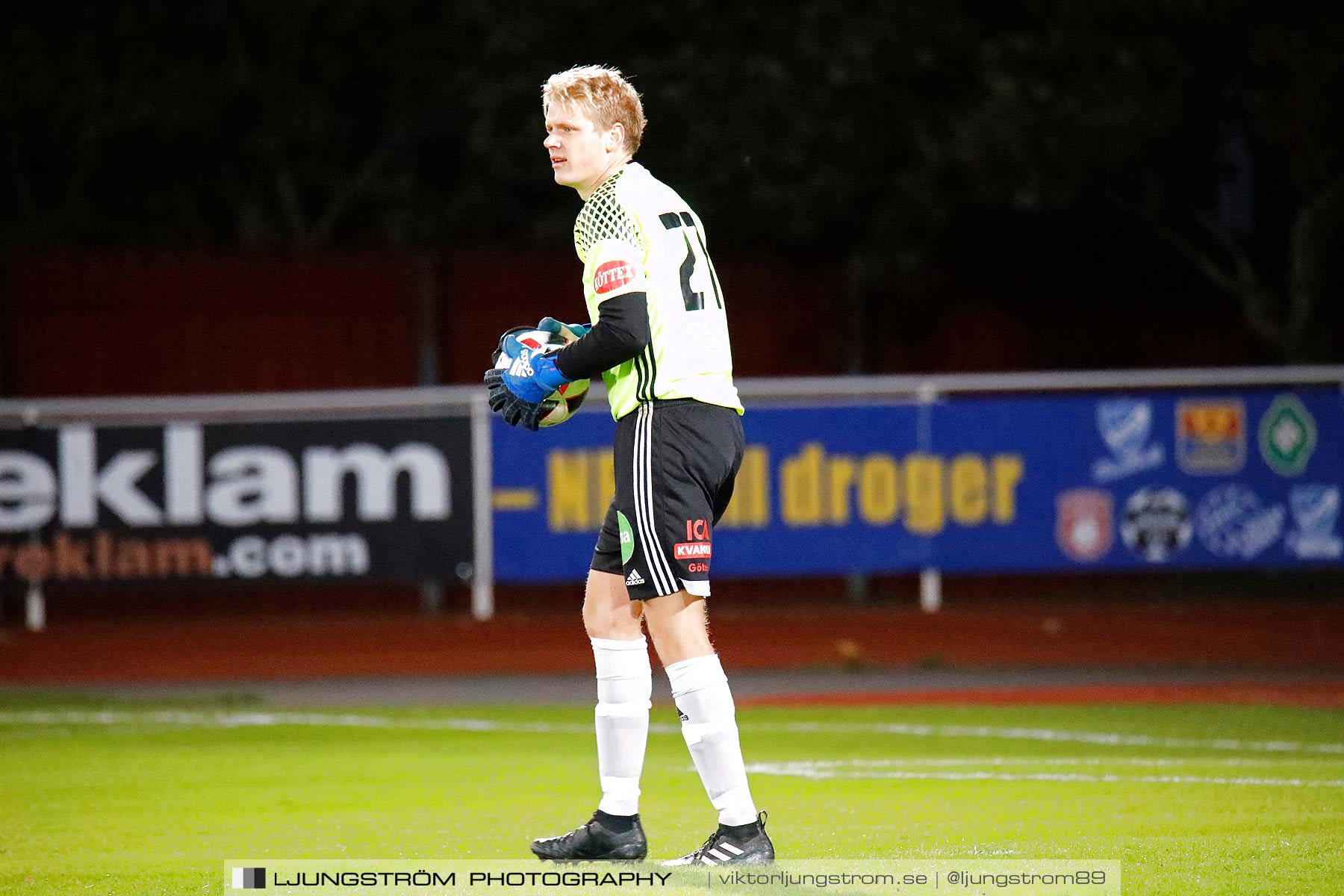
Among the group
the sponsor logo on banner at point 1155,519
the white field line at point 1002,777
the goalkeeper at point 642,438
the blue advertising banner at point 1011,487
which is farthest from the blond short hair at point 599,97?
the sponsor logo on banner at point 1155,519

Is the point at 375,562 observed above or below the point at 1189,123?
below

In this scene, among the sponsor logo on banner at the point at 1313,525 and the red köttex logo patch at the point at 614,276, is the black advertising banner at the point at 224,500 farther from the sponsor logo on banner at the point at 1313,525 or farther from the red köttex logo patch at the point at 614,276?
the red köttex logo patch at the point at 614,276

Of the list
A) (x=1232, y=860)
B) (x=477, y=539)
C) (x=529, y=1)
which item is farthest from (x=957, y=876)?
(x=529, y=1)

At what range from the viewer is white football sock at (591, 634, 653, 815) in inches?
200

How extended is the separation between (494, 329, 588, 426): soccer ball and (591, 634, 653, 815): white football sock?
716mm

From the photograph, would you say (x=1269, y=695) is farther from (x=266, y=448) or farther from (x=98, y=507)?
(x=98, y=507)

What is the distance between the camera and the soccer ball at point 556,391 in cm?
515

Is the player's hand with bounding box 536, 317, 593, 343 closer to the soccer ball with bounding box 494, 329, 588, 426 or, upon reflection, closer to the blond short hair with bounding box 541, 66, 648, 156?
the soccer ball with bounding box 494, 329, 588, 426

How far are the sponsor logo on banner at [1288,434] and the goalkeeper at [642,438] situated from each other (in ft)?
37.0

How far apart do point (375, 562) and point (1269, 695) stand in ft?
24.4

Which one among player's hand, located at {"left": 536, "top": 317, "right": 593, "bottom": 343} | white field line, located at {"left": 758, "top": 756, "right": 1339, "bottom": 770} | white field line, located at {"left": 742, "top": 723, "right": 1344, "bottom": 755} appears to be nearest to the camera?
player's hand, located at {"left": 536, "top": 317, "right": 593, "bottom": 343}

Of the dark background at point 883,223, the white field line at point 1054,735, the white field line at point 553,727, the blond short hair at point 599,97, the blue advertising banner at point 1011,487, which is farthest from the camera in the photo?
the dark background at point 883,223

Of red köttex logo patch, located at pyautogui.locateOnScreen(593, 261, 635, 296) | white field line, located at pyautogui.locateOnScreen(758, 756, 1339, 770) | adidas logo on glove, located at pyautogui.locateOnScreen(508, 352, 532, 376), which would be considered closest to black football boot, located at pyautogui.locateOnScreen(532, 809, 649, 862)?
adidas logo on glove, located at pyautogui.locateOnScreen(508, 352, 532, 376)

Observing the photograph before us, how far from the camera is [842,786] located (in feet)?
22.7
